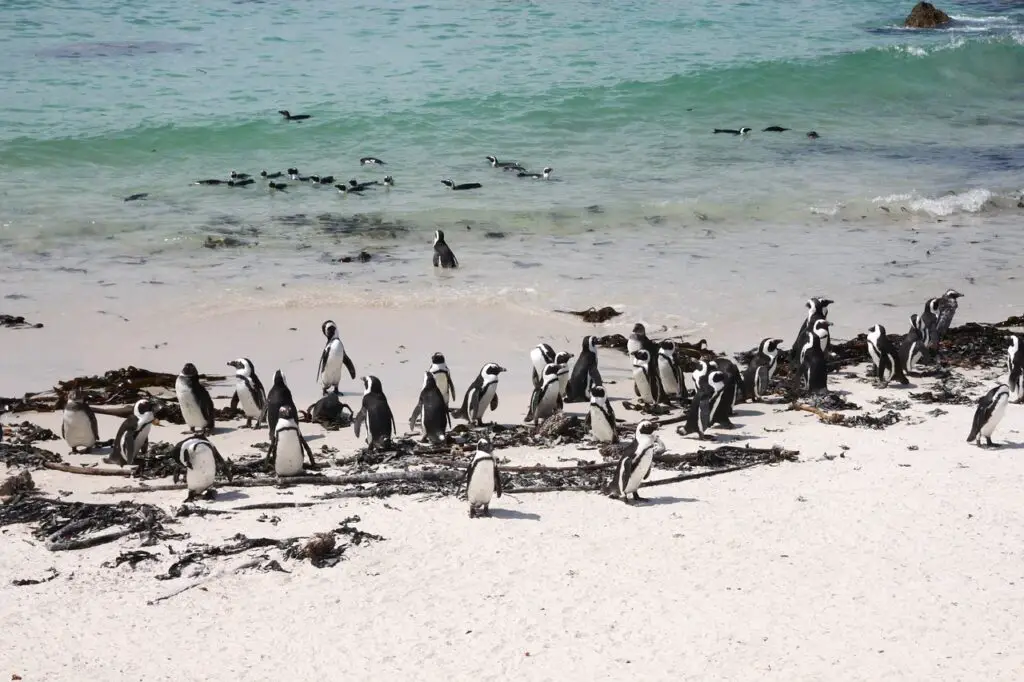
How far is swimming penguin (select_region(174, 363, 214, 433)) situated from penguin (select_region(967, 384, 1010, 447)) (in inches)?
197

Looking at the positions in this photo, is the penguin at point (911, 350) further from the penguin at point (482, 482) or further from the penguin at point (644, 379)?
the penguin at point (482, 482)

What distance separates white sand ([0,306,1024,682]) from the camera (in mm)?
5285

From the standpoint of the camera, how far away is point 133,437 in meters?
7.82

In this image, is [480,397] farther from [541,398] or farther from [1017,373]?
[1017,373]

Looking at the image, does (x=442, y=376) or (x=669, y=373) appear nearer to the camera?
(x=442, y=376)

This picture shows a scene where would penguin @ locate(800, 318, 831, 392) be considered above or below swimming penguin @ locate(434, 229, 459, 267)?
Result: below

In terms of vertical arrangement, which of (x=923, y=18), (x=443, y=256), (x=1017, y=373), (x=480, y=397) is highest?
(x=923, y=18)

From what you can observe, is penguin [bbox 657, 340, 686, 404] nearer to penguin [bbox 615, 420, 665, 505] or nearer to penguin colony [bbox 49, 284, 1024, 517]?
penguin colony [bbox 49, 284, 1024, 517]

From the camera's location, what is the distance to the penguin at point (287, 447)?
745 cm

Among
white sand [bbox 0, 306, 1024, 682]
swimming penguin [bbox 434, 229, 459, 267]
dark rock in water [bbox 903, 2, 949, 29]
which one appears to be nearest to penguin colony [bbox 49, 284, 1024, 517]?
white sand [bbox 0, 306, 1024, 682]

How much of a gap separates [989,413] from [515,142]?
14672mm

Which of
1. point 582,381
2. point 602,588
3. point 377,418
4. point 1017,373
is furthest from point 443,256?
point 602,588

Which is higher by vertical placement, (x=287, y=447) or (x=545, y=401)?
(x=287, y=447)

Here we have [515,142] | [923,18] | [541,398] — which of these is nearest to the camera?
[541,398]
